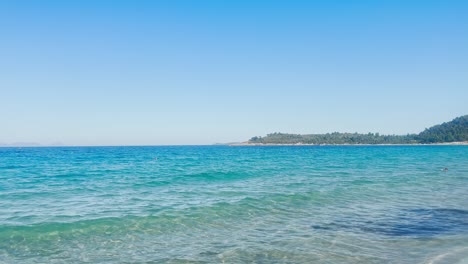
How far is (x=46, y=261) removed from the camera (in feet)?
34.1

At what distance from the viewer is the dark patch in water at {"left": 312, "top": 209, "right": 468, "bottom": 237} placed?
1329 cm

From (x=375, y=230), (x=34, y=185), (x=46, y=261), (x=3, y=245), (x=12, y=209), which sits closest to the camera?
(x=46, y=261)

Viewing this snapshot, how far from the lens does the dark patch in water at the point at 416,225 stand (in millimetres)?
13289

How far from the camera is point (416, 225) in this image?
1441 centimetres

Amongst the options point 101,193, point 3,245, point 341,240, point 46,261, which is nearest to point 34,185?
point 101,193

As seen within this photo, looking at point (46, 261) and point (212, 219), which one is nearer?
point (46, 261)

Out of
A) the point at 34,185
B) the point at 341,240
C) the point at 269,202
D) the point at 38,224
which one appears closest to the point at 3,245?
the point at 38,224

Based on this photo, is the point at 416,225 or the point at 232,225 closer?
the point at 416,225

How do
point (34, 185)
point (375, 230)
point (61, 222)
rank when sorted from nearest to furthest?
point (375, 230) → point (61, 222) → point (34, 185)

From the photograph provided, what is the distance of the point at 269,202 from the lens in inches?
771

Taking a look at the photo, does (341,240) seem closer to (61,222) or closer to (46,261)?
(46,261)

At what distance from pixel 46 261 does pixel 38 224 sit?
15.0ft

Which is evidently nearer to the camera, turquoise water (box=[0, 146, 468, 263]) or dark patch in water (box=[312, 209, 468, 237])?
turquoise water (box=[0, 146, 468, 263])

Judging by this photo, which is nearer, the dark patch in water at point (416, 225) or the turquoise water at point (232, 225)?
the turquoise water at point (232, 225)
